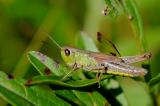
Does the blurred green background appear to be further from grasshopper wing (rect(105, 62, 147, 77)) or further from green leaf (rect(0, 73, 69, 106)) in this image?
green leaf (rect(0, 73, 69, 106))

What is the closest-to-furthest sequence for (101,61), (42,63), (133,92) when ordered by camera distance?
1. (42,63)
2. (101,61)
3. (133,92)

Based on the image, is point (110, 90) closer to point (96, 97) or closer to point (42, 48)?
point (96, 97)

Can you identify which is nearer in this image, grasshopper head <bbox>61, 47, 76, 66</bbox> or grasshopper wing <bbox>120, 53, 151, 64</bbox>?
grasshopper wing <bbox>120, 53, 151, 64</bbox>

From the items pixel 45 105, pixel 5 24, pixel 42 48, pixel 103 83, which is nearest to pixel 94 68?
pixel 103 83

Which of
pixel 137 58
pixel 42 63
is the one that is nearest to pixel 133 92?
pixel 137 58

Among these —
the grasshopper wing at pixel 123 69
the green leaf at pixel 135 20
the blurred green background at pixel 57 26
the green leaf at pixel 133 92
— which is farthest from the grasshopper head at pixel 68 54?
the blurred green background at pixel 57 26

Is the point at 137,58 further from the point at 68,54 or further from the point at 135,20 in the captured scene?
the point at 68,54

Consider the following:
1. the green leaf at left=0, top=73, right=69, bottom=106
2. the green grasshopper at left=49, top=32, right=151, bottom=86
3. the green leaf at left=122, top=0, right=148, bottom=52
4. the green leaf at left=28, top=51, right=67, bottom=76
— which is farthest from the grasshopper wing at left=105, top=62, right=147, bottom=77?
the green leaf at left=0, top=73, right=69, bottom=106

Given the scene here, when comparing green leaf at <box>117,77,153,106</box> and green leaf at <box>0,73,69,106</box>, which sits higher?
green leaf at <box>117,77,153,106</box>
